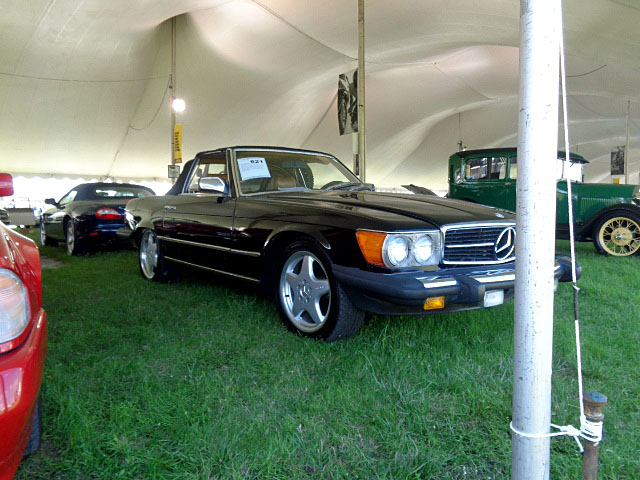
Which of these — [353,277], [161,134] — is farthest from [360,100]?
[161,134]

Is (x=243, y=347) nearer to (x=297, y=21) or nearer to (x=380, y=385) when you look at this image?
(x=380, y=385)

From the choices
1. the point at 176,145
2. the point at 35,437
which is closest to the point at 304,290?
the point at 35,437

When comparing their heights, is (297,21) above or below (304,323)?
above

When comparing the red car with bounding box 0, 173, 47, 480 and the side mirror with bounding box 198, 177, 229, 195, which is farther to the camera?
the side mirror with bounding box 198, 177, 229, 195

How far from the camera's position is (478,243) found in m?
2.93

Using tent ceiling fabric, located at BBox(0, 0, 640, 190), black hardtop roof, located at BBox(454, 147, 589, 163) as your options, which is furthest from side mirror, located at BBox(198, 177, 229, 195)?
tent ceiling fabric, located at BBox(0, 0, 640, 190)

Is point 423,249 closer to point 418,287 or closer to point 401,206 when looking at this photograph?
point 418,287

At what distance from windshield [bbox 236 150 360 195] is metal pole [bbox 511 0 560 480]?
9.33 ft

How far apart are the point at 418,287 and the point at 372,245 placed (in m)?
0.35

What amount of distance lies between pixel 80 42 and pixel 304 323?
1402 centimetres

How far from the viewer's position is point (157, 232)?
15.5 ft

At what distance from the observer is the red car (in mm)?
1239

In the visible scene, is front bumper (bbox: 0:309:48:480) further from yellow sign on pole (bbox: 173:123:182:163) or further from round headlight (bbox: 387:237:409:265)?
yellow sign on pole (bbox: 173:123:182:163)

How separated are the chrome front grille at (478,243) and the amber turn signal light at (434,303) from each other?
32cm
